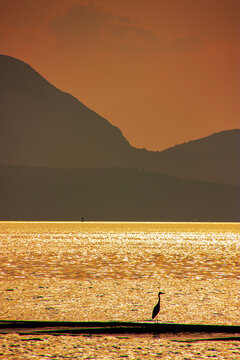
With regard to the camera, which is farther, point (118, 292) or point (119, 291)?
point (119, 291)

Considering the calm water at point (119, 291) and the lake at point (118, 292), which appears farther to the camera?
the calm water at point (119, 291)

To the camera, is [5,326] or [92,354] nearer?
[92,354]

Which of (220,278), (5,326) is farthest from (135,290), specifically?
(5,326)

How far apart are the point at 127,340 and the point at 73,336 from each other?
977 mm

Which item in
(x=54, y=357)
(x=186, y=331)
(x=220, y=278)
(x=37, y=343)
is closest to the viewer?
(x=54, y=357)

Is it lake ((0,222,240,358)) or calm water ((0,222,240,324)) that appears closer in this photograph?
lake ((0,222,240,358))

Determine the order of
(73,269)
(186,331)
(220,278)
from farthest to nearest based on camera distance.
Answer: (73,269) < (220,278) < (186,331)

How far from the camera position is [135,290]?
17.3 m

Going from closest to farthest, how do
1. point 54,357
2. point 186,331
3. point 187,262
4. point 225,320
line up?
point 54,357, point 186,331, point 225,320, point 187,262

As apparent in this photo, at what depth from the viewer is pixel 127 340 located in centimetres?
1042

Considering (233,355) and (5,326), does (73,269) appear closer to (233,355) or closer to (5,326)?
(5,326)

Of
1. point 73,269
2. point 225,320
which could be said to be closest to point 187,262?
point 73,269

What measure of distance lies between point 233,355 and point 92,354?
2138 millimetres

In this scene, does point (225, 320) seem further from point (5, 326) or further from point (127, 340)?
point (5, 326)
